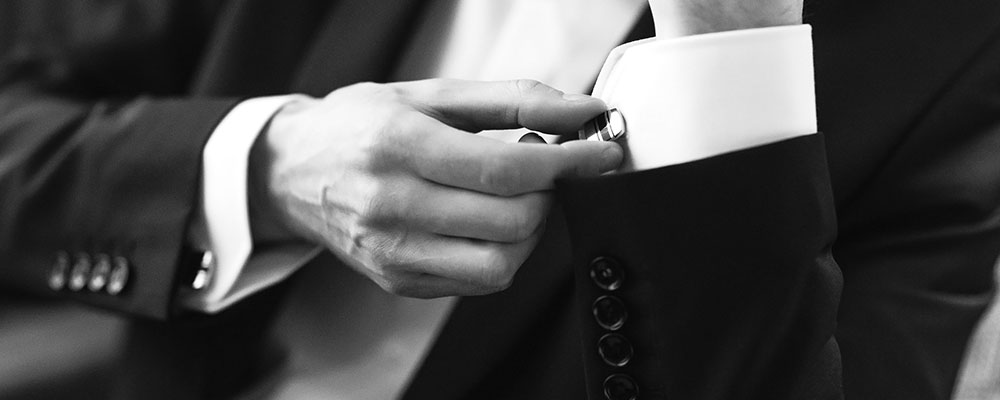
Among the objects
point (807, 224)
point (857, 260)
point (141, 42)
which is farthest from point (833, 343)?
point (141, 42)

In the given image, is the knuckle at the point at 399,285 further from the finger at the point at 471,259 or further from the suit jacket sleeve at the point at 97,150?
the suit jacket sleeve at the point at 97,150

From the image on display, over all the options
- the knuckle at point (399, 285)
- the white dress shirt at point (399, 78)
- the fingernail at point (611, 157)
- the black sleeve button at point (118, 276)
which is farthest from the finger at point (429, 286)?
the black sleeve button at point (118, 276)

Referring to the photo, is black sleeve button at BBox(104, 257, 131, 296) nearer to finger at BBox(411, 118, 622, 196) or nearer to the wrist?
the wrist

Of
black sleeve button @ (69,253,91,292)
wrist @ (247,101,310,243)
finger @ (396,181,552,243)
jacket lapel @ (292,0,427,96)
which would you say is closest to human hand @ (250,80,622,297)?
finger @ (396,181,552,243)

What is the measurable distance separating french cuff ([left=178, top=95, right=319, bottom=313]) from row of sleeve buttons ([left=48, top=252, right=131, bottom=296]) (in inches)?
2.1

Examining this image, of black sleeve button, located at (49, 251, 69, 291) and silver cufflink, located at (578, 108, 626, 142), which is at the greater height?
silver cufflink, located at (578, 108, 626, 142)

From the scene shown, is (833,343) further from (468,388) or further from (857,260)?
(468,388)

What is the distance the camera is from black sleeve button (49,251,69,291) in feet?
2.77

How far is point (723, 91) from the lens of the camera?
0.51m

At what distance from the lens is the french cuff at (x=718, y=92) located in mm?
509

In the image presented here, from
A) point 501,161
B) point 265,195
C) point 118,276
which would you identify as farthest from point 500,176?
point 118,276

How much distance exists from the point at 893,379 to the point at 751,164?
30 centimetres

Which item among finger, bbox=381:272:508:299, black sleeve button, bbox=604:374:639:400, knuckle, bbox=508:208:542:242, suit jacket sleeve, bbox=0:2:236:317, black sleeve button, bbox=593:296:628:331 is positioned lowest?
suit jacket sleeve, bbox=0:2:236:317

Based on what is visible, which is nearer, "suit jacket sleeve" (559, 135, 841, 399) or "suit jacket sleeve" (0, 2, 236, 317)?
"suit jacket sleeve" (559, 135, 841, 399)
